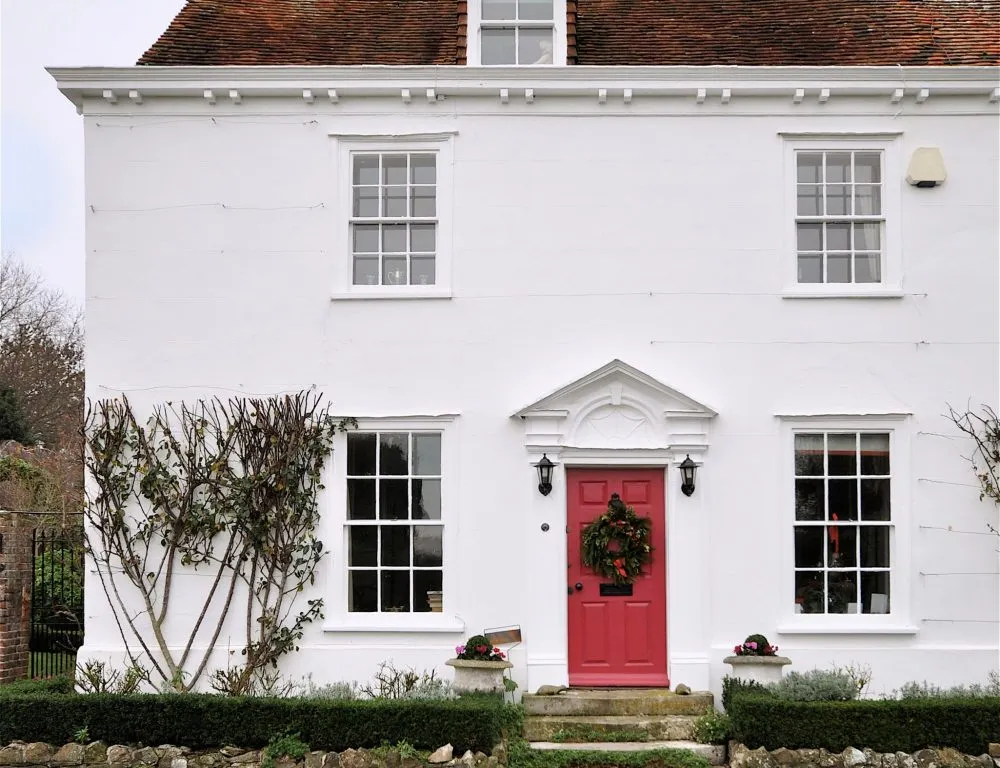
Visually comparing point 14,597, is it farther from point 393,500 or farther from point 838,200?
point 838,200

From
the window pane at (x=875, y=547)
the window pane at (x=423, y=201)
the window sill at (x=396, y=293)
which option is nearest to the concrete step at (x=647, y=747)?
the window pane at (x=875, y=547)

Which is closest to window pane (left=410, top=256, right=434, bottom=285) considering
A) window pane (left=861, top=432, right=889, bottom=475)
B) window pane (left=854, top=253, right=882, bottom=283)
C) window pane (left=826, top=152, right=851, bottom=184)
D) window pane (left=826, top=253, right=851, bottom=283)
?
window pane (left=826, top=253, right=851, bottom=283)

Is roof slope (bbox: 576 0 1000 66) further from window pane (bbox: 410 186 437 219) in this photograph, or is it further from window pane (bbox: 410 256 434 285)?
window pane (bbox: 410 256 434 285)

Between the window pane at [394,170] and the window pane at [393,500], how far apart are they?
11.1ft

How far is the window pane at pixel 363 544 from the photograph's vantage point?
10805mm

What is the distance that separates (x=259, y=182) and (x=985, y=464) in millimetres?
8490

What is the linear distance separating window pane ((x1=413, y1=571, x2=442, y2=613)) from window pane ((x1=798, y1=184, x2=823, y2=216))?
572 centimetres

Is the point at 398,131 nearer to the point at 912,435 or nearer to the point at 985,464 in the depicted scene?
the point at 912,435

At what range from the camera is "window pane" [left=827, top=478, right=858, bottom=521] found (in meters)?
10.8

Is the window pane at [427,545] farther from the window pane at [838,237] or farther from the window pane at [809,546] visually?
the window pane at [838,237]

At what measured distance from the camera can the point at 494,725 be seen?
890 centimetres

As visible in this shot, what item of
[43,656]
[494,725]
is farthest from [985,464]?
[43,656]

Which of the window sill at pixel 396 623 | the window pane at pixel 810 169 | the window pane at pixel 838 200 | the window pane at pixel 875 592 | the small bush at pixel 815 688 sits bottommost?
the small bush at pixel 815 688

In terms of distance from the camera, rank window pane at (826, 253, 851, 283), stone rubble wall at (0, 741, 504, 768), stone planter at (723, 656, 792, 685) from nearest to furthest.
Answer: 1. stone rubble wall at (0, 741, 504, 768)
2. stone planter at (723, 656, 792, 685)
3. window pane at (826, 253, 851, 283)
